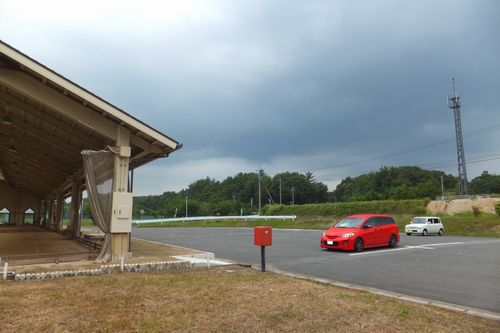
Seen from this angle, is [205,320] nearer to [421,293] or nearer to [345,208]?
[421,293]

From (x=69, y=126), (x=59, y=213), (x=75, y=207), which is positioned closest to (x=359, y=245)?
(x=69, y=126)

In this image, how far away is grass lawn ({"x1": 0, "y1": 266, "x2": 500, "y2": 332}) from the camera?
450 centimetres

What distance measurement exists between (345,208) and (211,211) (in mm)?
52405

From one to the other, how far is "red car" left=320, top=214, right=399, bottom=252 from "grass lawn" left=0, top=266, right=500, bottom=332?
710 cm

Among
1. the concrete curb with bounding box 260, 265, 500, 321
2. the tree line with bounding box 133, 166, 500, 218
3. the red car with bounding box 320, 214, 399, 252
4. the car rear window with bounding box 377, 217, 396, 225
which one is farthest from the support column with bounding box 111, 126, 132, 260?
the tree line with bounding box 133, 166, 500, 218

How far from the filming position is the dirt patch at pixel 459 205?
3975 centimetres

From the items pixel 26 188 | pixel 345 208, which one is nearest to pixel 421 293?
pixel 26 188

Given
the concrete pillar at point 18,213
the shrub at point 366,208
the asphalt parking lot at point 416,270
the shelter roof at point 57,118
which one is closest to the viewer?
the asphalt parking lot at point 416,270

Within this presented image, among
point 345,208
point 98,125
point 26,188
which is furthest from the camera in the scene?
point 345,208

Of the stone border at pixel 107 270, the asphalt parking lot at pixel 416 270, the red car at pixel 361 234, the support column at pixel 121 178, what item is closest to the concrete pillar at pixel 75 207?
the support column at pixel 121 178

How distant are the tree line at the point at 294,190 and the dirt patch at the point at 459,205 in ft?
105

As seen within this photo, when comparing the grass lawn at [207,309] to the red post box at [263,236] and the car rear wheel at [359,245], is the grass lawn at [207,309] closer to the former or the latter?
the red post box at [263,236]

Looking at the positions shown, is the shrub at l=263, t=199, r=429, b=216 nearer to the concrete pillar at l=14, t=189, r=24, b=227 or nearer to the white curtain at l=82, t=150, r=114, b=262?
the concrete pillar at l=14, t=189, r=24, b=227

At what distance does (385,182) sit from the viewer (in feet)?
313
